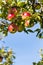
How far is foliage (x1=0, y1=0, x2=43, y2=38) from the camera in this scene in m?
4.67

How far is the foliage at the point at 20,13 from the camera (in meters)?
4.67

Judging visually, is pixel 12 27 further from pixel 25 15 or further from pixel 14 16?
pixel 25 15

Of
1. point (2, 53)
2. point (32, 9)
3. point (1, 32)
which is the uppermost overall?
point (32, 9)

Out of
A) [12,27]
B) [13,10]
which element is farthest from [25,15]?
[12,27]

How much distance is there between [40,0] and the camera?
5.04m

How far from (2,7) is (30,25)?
0.78 metres

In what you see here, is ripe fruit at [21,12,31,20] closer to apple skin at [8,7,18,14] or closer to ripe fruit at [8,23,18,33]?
apple skin at [8,7,18,14]

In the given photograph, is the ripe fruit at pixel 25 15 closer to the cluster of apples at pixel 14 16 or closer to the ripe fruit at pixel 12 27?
the cluster of apples at pixel 14 16

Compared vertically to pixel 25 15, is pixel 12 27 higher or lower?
lower

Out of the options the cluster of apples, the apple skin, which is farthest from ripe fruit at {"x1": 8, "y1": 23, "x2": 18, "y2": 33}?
the apple skin

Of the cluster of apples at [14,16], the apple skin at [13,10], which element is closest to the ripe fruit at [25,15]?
the cluster of apples at [14,16]

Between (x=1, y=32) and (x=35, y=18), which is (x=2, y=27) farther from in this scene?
(x=35, y=18)

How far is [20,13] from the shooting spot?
16.1 feet

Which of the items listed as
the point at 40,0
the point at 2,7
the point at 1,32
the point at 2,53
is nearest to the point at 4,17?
the point at 2,7
